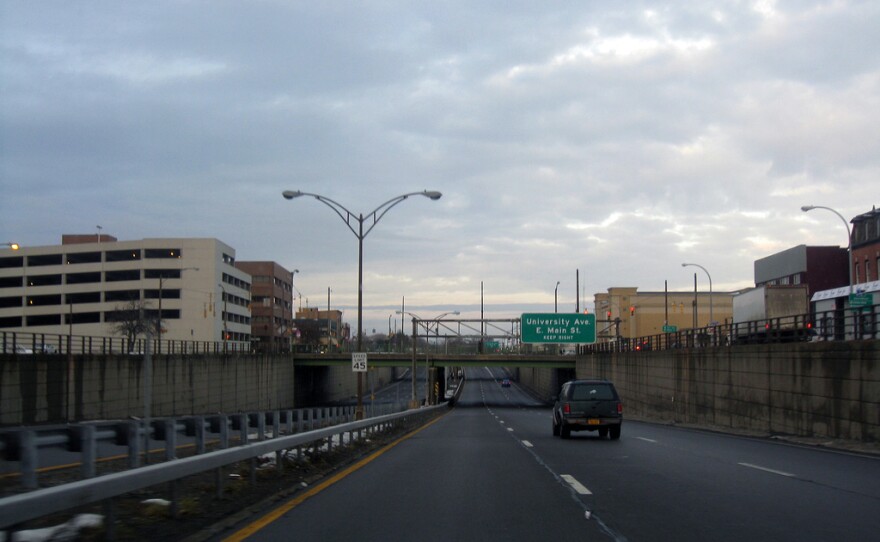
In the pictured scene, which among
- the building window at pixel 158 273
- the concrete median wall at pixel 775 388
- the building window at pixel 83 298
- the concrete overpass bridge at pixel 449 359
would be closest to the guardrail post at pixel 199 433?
the concrete median wall at pixel 775 388

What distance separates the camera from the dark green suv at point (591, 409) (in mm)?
24406

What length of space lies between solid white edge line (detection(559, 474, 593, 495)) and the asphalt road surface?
0.02m

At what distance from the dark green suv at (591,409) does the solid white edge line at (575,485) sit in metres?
10.6

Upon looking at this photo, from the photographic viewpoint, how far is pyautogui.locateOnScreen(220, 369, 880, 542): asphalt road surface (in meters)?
8.81

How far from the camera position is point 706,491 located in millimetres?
11906

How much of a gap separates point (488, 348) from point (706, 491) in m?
75.5

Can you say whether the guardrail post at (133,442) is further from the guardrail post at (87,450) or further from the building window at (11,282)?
the building window at (11,282)

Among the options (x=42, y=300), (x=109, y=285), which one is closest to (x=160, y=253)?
(x=109, y=285)

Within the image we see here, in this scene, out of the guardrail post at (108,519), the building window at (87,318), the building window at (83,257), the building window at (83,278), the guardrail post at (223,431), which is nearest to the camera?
the guardrail post at (108,519)

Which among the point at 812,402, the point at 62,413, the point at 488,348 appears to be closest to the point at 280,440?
the point at 812,402

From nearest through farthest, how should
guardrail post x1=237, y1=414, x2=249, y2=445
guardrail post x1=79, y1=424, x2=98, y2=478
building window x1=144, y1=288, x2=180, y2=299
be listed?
1. guardrail post x1=79, y1=424, x2=98, y2=478
2. guardrail post x1=237, y1=414, x2=249, y2=445
3. building window x1=144, y1=288, x2=180, y2=299

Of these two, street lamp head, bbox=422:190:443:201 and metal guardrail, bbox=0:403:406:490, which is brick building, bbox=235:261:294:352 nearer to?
street lamp head, bbox=422:190:443:201

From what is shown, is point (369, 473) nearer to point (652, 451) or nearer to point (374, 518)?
point (374, 518)

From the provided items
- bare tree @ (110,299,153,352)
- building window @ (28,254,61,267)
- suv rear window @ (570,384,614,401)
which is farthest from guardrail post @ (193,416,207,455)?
building window @ (28,254,61,267)
